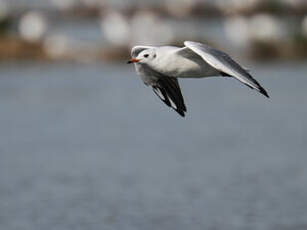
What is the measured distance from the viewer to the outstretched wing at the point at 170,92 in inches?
324

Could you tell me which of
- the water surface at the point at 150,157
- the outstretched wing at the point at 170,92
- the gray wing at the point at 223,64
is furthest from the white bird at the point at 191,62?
the water surface at the point at 150,157

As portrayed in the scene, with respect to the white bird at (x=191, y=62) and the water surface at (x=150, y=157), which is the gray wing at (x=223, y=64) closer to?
the white bird at (x=191, y=62)

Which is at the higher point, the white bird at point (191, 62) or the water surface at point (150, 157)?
the water surface at point (150, 157)

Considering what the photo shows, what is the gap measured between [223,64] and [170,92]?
1.43 meters

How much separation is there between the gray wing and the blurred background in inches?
122

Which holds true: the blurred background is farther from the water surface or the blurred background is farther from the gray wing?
the gray wing

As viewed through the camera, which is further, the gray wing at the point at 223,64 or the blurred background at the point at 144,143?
the blurred background at the point at 144,143

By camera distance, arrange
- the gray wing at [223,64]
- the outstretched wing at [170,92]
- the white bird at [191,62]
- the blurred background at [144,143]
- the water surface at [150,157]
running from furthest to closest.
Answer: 1. the blurred background at [144,143]
2. the water surface at [150,157]
3. the outstretched wing at [170,92]
4. the white bird at [191,62]
5. the gray wing at [223,64]

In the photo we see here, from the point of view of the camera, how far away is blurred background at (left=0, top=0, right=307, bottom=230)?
10.5 m

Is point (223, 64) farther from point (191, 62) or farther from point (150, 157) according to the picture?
point (150, 157)

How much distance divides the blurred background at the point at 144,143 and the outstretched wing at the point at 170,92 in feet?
6.31

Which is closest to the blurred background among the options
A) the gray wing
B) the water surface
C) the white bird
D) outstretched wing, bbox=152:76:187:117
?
the water surface

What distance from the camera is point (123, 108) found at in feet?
61.5

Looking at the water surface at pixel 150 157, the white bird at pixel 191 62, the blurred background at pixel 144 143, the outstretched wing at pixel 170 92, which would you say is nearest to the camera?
the white bird at pixel 191 62
